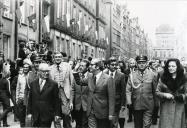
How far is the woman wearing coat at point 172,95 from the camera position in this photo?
6.96 metres

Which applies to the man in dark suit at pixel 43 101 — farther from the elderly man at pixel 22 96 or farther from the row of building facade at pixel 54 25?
the row of building facade at pixel 54 25

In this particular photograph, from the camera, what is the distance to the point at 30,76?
10.7 meters

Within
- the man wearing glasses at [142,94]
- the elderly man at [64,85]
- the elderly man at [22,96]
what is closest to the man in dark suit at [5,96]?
the elderly man at [22,96]

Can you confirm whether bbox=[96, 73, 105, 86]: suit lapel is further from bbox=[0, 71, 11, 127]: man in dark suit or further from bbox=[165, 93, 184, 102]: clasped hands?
bbox=[0, 71, 11, 127]: man in dark suit

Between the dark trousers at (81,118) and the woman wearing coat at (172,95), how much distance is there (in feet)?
11.7

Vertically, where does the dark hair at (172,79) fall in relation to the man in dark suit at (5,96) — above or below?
above

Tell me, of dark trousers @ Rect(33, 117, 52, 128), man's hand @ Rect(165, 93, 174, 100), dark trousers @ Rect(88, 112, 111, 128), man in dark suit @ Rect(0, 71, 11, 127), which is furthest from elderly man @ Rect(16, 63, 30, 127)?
man's hand @ Rect(165, 93, 174, 100)

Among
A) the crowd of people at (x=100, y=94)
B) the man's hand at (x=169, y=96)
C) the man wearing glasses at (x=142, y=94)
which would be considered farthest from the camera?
the man wearing glasses at (x=142, y=94)

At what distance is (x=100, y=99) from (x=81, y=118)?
2432 millimetres

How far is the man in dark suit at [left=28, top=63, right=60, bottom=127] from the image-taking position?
290 inches

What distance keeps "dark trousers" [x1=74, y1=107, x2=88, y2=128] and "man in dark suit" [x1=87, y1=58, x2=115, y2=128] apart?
1.95 metres

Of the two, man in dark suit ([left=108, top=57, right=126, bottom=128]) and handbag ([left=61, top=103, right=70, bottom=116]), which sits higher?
man in dark suit ([left=108, top=57, right=126, bottom=128])

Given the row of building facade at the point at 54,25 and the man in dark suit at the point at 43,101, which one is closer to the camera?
the man in dark suit at the point at 43,101

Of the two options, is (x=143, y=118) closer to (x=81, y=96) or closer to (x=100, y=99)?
(x=100, y=99)
